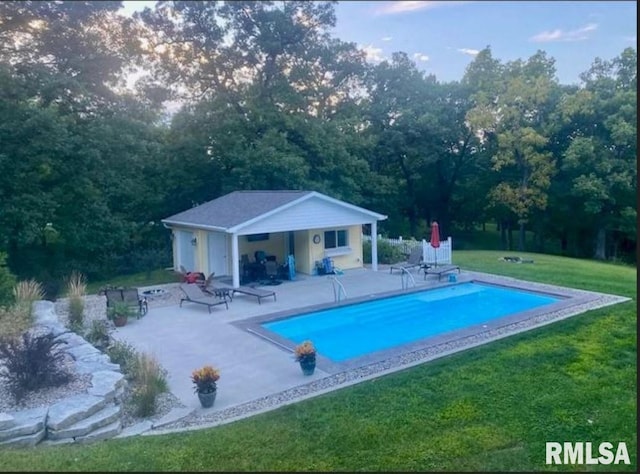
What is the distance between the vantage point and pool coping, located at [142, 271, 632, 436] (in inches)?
266

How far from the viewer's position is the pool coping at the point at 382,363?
22.1 ft

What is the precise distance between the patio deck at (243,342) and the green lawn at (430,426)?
2.49 feet

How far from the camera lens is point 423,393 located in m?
6.97

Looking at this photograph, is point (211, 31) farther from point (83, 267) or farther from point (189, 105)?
point (83, 267)

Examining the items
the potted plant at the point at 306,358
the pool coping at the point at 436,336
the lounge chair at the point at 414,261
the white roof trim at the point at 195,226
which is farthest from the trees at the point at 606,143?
the potted plant at the point at 306,358

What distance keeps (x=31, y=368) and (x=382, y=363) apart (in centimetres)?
558

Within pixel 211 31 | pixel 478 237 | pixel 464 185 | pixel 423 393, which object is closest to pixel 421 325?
pixel 423 393

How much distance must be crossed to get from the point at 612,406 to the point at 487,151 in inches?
1074

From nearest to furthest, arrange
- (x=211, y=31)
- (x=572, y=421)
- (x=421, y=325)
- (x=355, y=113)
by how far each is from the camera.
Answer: (x=572, y=421) < (x=421, y=325) < (x=211, y=31) < (x=355, y=113)

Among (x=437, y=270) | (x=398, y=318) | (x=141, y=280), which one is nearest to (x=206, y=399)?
(x=398, y=318)

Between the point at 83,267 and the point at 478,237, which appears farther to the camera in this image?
the point at 478,237

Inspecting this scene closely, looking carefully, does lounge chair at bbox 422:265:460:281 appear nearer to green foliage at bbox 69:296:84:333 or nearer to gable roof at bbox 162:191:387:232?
gable roof at bbox 162:191:387:232

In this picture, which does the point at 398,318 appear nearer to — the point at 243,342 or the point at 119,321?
the point at 243,342

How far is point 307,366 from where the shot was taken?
26.9 feet
